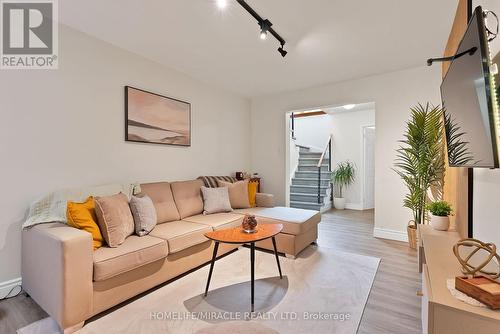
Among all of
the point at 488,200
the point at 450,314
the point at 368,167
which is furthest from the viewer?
the point at 368,167

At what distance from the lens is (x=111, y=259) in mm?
1862

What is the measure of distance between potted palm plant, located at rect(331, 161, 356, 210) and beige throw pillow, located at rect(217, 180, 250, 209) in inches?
131

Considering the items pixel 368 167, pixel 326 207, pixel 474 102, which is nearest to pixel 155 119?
pixel 474 102

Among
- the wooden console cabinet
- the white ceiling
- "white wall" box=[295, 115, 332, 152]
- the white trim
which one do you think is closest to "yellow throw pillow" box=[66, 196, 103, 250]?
the white ceiling

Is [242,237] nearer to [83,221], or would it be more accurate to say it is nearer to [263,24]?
[83,221]

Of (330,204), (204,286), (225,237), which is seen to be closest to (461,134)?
(225,237)

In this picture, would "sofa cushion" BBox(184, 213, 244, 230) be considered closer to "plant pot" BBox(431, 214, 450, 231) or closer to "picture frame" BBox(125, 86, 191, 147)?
"picture frame" BBox(125, 86, 191, 147)

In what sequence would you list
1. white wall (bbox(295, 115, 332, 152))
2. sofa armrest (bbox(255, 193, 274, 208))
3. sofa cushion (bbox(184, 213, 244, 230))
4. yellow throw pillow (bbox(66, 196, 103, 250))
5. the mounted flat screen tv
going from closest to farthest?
the mounted flat screen tv
yellow throw pillow (bbox(66, 196, 103, 250))
sofa cushion (bbox(184, 213, 244, 230))
sofa armrest (bbox(255, 193, 274, 208))
white wall (bbox(295, 115, 332, 152))

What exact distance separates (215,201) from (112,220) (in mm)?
1503

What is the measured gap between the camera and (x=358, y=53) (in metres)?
3.07

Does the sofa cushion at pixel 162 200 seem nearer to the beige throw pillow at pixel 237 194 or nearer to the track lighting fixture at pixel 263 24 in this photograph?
the beige throw pillow at pixel 237 194

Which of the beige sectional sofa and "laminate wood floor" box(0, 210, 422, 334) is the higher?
the beige sectional sofa

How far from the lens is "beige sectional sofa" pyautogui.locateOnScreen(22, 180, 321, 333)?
5.50 feet

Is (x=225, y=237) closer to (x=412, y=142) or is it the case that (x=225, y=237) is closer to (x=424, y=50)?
(x=412, y=142)
